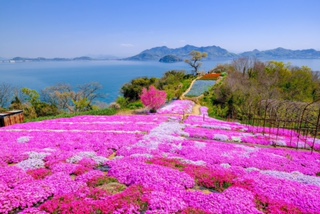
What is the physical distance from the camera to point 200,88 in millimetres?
55750

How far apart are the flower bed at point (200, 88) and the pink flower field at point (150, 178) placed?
1487 inches

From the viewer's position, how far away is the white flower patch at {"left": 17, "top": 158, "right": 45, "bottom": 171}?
9.30 meters

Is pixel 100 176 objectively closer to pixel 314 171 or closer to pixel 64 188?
pixel 64 188

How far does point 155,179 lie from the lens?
8.14 m

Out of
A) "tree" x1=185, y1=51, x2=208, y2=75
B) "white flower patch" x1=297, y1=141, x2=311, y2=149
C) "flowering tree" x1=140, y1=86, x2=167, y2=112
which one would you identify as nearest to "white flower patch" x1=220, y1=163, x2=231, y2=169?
"white flower patch" x1=297, y1=141, x2=311, y2=149

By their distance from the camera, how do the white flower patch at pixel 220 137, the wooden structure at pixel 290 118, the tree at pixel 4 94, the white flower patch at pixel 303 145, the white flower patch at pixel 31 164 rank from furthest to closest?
the tree at pixel 4 94, the wooden structure at pixel 290 118, the white flower patch at pixel 220 137, the white flower patch at pixel 303 145, the white flower patch at pixel 31 164

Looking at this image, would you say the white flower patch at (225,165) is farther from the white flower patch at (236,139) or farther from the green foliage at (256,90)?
the green foliage at (256,90)

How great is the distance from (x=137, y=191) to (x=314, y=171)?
9223 millimetres

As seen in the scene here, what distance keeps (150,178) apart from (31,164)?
5.48 m

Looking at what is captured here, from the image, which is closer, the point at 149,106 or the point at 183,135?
the point at 183,135

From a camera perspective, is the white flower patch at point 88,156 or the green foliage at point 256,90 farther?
the green foliage at point 256,90

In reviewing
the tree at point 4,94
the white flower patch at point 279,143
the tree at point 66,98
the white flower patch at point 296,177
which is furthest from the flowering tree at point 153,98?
the tree at point 4,94

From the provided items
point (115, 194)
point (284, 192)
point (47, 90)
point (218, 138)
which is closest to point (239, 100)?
point (218, 138)

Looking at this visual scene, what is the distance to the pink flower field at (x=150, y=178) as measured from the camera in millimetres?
6617
